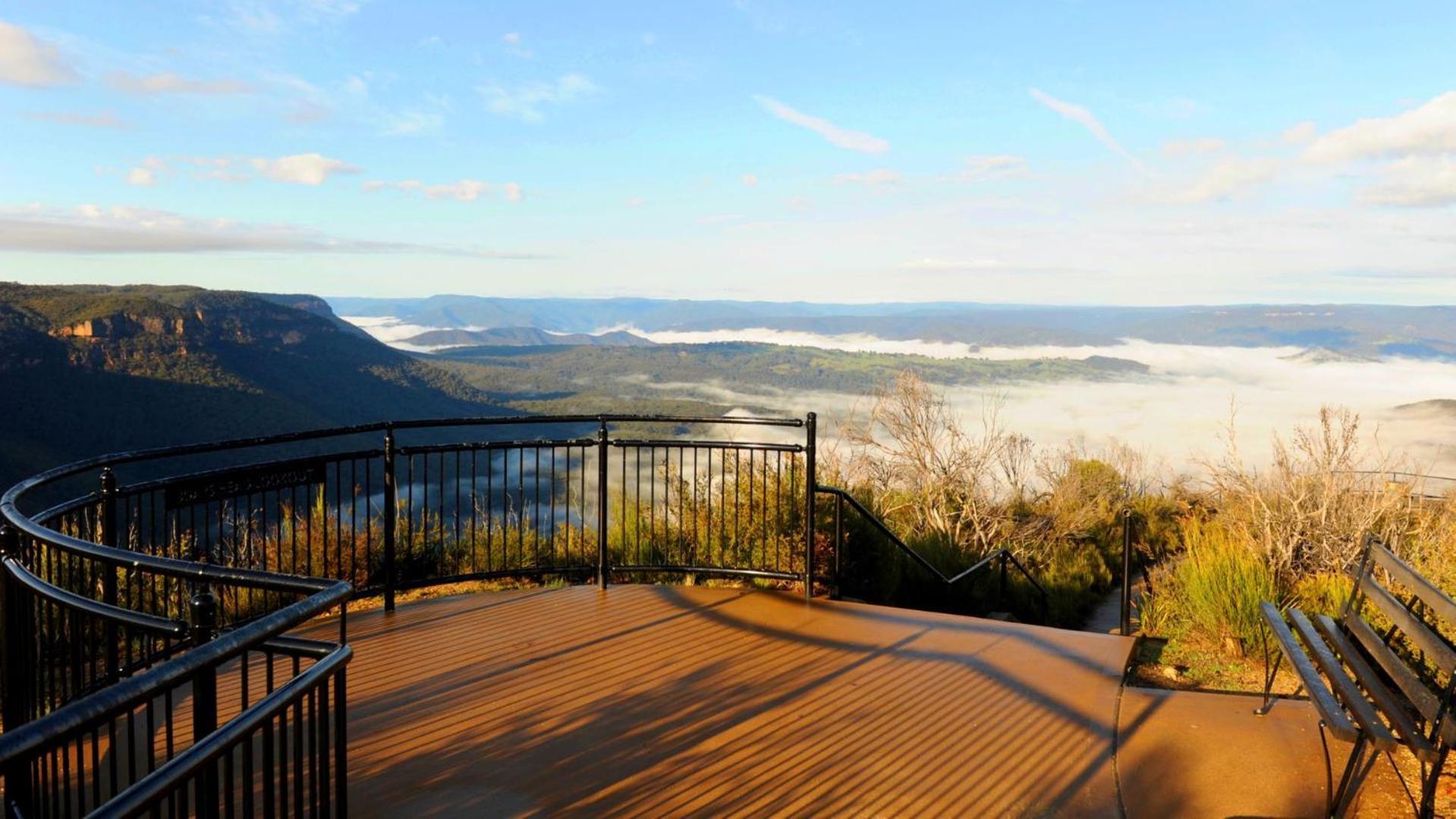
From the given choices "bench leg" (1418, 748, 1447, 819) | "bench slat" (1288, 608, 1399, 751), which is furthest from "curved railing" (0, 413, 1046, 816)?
"bench leg" (1418, 748, 1447, 819)

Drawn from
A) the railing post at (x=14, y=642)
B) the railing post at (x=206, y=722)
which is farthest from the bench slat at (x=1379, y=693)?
the railing post at (x=14, y=642)

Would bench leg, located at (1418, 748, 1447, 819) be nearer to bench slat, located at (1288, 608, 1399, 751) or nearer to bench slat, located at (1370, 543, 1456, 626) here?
bench slat, located at (1288, 608, 1399, 751)

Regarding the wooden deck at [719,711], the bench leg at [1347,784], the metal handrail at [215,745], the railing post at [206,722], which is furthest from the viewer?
the wooden deck at [719,711]

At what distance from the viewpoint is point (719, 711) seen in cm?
464

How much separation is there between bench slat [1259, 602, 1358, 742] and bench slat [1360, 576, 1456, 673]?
1.28 ft

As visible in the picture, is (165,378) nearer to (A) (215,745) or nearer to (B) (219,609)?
(B) (219,609)

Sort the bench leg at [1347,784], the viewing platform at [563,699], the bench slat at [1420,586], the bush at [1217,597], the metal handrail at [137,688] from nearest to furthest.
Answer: the metal handrail at [137,688], the viewing platform at [563,699], the bench slat at [1420,586], the bench leg at [1347,784], the bush at [1217,597]

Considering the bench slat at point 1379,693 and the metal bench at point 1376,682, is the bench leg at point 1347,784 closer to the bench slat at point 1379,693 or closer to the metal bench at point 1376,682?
the metal bench at point 1376,682

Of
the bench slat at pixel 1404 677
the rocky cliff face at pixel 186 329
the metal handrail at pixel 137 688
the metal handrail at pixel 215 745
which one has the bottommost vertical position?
the bench slat at pixel 1404 677

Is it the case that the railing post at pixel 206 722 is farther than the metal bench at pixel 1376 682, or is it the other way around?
the metal bench at pixel 1376 682

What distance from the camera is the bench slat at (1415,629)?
3.29m

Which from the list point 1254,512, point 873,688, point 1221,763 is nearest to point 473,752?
point 873,688

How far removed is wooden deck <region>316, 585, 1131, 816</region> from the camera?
3.81 m

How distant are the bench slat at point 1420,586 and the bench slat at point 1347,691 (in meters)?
0.44
